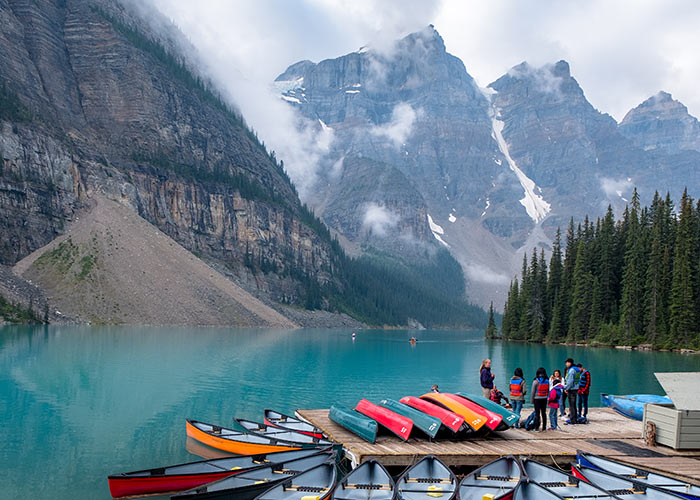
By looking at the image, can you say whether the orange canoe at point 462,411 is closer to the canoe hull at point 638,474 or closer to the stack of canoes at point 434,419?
the stack of canoes at point 434,419

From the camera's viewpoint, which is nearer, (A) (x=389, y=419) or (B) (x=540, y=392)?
(A) (x=389, y=419)

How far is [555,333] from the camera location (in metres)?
108

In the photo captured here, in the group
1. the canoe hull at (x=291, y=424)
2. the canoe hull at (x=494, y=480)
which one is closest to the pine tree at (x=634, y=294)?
the canoe hull at (x=291, y=424)

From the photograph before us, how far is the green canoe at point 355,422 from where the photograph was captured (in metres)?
21.5

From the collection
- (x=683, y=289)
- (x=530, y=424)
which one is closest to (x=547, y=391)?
(x=530, y=424)

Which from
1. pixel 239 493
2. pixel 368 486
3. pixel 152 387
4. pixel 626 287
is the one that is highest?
pixel 626 287

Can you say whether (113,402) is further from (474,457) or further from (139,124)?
(139,124)

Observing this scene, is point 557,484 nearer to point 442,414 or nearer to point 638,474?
point 638,474

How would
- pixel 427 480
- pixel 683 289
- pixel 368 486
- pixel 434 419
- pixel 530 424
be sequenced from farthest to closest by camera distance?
pixel 683 289 < pixel 530 424 < pixel 434 419 < pixel 427 480 < pixel 368 486

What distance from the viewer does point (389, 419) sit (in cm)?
2264

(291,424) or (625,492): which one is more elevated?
(625,492)

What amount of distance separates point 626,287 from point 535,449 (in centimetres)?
8217

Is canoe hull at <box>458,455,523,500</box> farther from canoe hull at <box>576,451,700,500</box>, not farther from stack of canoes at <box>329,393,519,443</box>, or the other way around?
stack of canoes at <box>329,393,519,443</box>

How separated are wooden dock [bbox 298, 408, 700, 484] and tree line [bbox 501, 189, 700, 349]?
67922mm
